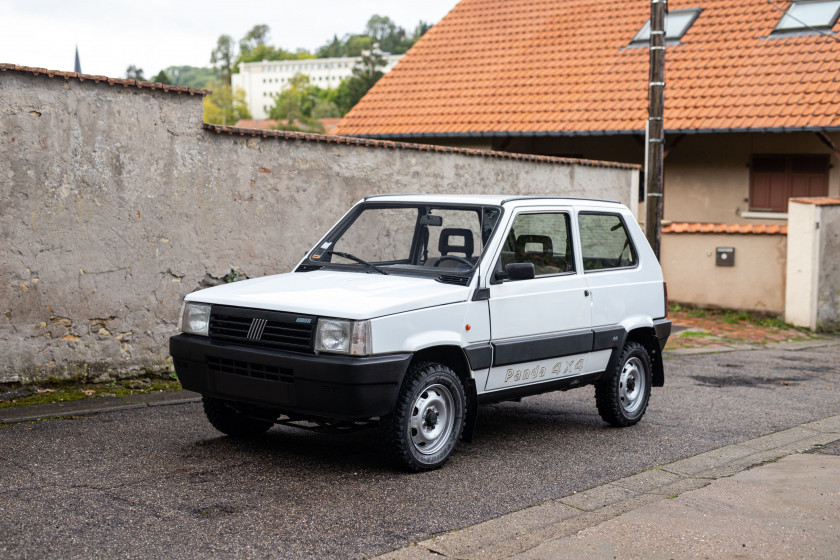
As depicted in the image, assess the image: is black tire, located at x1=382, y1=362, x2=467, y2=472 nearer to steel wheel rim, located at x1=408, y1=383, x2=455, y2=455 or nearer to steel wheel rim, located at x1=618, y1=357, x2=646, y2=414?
steel wheel rim, located at x1=408, y1=383, x2=455, y2=455

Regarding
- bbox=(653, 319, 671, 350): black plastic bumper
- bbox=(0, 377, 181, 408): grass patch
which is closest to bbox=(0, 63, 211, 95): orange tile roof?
bbox=(0, 377, 181, 408): grass patch

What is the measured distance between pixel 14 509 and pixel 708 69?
18.2m

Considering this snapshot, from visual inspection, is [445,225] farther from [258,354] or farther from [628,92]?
[628,92]

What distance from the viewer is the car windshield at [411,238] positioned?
7086 mm

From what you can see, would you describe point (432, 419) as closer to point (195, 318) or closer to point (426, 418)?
point (426, 418)

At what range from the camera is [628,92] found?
20625 mm

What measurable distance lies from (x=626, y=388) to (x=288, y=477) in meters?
3.24

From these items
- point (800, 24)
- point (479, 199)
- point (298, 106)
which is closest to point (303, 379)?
point (479, 199)

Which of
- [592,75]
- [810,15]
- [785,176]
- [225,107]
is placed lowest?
[785,176]

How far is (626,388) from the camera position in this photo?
26.7 ft

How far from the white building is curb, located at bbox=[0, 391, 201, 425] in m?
167

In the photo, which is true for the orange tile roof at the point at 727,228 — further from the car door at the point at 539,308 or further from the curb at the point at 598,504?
the car door at the point at 539,308

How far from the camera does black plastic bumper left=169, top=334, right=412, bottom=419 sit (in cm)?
583

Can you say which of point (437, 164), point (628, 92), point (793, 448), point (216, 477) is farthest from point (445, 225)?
point (628, 92)
